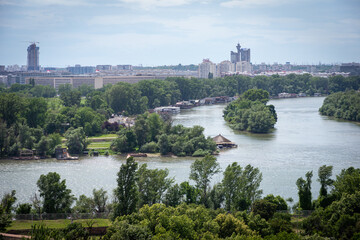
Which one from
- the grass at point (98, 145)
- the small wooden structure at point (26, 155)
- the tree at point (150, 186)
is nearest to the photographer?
the tree at point (150, 186)

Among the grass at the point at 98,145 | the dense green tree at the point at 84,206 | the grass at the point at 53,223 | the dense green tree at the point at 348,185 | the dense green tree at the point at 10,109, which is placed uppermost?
the dense green tree at the point at 10,109

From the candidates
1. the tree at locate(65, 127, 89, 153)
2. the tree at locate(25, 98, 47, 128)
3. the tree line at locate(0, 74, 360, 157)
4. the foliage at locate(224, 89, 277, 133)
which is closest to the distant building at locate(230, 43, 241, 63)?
the tree line at locate(0, 74, 360, 157)

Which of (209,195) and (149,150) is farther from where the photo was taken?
(149,150)

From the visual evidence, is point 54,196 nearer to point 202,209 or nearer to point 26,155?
point 202,209

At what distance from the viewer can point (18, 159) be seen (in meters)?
23.3

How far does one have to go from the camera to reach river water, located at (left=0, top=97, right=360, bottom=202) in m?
18.3

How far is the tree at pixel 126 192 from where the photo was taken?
42.9 feet

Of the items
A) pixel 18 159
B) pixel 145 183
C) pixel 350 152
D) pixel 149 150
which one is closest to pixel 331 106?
pixel 350 152

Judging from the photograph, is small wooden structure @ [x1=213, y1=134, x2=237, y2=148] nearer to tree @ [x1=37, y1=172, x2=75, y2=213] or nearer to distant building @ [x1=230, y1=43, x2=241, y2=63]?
tree @ [x1=37, y1=172, x2=75, y2=213]

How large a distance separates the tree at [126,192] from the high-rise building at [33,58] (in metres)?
109

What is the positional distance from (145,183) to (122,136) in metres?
11.1

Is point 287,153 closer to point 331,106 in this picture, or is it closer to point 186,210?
point 186,210

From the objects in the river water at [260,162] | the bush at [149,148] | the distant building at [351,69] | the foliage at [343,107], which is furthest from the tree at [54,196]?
the distant building at [351,69]

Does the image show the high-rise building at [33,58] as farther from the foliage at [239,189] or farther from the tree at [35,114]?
the foliage at [239,189]
